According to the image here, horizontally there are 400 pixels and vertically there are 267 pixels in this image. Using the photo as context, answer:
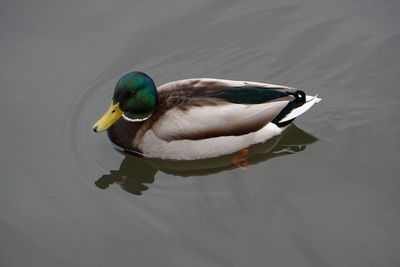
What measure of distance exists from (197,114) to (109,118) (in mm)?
1014

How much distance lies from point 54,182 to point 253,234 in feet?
7.87

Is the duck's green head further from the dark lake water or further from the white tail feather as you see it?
the white tail feather

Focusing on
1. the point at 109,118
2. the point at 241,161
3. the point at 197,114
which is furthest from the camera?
the point at 241,161

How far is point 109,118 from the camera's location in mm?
6656

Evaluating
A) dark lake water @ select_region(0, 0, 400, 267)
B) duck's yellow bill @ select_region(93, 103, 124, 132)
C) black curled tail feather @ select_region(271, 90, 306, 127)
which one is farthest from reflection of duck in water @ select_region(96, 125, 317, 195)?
duck's yellow bill @ select_region(93, 103, 124, 132)

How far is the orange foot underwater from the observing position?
6.77 metres

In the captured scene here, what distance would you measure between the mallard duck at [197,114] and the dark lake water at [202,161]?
0.26m

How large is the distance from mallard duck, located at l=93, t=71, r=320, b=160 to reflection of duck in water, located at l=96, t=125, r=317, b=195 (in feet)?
0.38

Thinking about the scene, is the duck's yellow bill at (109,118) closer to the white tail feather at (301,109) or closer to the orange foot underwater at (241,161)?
the orange foot underwater at (241,161)

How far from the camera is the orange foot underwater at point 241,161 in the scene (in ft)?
22.2

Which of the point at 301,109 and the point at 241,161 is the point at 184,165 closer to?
the point at 241,161

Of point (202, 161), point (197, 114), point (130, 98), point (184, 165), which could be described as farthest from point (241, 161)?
point (130, 98)

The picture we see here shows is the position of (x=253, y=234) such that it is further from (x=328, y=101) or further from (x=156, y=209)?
(x=328, y=101)

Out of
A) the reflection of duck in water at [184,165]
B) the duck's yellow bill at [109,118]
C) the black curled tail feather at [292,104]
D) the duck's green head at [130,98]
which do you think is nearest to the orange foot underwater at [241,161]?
the reflection of duck in water at [184,165]
